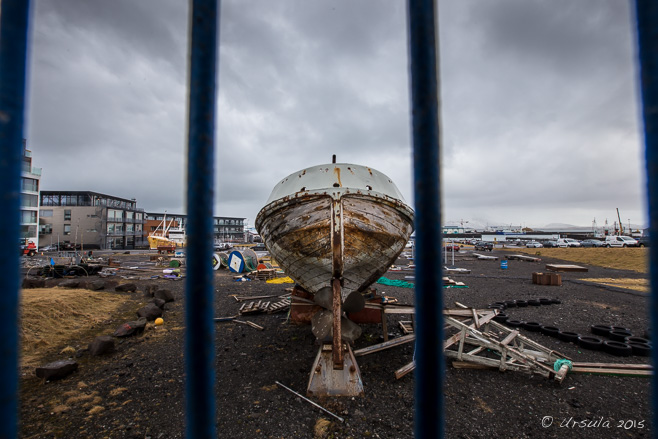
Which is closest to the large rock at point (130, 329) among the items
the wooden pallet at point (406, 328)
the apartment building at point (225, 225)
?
the wooden pallet at point (406, 328)

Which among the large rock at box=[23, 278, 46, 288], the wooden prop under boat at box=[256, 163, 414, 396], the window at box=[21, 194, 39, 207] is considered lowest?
the large rock at box=[23, 278, 46, 288]

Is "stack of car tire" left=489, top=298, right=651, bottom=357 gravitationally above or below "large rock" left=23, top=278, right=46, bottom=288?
below

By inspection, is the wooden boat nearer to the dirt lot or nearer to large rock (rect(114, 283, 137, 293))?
the dirt lot

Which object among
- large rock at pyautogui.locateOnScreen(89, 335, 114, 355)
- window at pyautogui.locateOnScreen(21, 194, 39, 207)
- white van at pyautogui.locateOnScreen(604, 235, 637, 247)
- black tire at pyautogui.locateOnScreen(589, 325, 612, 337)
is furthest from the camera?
white van at pyautogui.locateOnScreen(604, 235, 637, 247)

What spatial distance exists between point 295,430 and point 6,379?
3.65 m

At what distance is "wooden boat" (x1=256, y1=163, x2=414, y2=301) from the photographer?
17.4 ft

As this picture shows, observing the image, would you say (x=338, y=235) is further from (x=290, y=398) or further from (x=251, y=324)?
(x=251, y=324)

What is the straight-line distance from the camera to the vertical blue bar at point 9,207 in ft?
2.55

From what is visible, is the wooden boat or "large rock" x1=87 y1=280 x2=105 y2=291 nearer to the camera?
the wooden boat

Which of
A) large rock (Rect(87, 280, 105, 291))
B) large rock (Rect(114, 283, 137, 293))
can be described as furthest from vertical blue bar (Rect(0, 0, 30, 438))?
large rock (Rect(87, 280, 105, 291))

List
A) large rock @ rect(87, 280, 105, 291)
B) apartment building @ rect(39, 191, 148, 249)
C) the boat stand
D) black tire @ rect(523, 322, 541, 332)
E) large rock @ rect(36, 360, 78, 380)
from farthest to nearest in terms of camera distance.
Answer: apartment building @ rect(39, 191, 148, 249)
large rock @ rect(87, 280, 105, 291)
black tire @ rect(523, 322, 541, 332)
large rock @ rect(36, 360, 78, 380)
the boat stand

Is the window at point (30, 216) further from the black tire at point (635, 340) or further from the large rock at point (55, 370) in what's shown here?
the black tire at point (635, 340)

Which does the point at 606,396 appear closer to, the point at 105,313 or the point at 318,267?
the point at 318,267

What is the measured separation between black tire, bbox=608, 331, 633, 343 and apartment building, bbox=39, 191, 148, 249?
A: 5892cm
